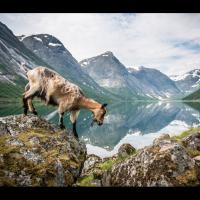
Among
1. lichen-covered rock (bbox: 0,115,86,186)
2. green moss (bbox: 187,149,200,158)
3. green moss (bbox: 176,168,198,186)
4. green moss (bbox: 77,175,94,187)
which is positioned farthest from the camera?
green moss (bbox: 77,175,94,187)

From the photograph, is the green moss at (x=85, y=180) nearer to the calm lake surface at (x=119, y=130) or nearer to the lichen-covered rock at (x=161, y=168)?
the lichen-covered rock at (x=161, y=168)

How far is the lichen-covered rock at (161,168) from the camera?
7730 mm

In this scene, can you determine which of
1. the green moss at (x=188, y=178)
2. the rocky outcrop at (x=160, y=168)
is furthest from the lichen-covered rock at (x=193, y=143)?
the green moss at (x=188, y=178)

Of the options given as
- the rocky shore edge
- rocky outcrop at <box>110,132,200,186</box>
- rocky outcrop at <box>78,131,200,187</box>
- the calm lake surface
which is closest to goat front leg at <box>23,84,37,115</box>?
the rocky shore edge

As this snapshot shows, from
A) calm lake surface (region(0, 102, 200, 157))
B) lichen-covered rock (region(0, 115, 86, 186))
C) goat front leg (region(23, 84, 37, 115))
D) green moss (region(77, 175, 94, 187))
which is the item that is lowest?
calm lake surface (region(0, 102, 200, 157))

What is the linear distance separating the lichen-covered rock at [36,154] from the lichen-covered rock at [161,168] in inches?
54.6

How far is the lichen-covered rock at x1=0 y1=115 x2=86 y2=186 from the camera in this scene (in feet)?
26.3

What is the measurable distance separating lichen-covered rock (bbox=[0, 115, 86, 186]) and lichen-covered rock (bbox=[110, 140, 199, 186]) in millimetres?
A: 1386

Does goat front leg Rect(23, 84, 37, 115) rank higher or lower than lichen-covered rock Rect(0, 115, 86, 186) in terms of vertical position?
higher

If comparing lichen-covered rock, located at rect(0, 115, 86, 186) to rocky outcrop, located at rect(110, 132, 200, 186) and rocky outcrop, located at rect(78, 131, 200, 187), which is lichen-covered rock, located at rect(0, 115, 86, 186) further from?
rocky outcrop, located at rect(110, 132, 200, 186)

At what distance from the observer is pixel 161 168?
7.86 metres

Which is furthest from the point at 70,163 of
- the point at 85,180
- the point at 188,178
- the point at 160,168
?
the point at 188,178

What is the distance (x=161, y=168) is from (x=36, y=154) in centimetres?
311
